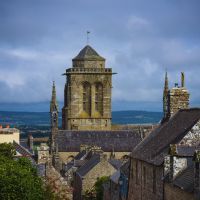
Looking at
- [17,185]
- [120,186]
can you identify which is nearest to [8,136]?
[120,186]

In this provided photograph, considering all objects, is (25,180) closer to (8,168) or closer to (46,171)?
(8,168)

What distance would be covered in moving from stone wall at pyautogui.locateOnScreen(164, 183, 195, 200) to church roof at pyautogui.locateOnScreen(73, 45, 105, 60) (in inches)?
4301

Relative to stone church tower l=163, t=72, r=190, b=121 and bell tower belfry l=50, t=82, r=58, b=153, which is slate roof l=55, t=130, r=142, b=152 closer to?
bell tower belfry l=50, t=82, r=58, b=153

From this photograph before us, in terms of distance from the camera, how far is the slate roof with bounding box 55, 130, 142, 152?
115688 mm

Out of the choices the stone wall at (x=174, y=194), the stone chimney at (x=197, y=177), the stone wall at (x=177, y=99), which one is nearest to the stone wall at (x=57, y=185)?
the stone wall at (x=177, y=99)

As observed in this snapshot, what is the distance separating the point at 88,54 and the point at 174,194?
11251 centimetres

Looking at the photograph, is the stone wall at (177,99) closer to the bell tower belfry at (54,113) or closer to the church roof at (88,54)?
the bell tower belfry at (54,113)

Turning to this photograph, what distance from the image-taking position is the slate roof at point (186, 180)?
28.0 meters

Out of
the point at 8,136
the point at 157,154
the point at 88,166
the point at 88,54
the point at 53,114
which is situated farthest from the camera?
the point at 88,54

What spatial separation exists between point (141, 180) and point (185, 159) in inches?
300

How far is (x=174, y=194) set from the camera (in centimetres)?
2997

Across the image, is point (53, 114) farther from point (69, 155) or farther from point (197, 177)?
point (197, 177)

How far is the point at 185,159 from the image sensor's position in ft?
100

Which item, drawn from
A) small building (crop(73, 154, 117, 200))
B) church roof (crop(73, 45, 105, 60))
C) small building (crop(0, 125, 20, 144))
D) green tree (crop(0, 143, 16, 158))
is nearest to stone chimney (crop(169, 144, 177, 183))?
green tree (crop(0, 143, 16, 158))
